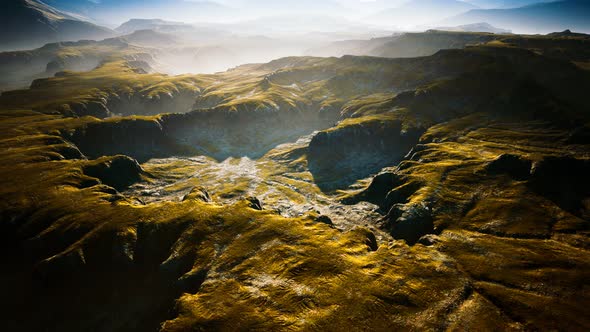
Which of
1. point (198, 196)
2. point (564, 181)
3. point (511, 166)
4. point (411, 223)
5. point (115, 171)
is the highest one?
point (511, 166)

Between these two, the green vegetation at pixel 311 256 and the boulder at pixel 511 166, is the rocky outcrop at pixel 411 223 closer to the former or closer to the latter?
the green vegetation at pixel 311 256

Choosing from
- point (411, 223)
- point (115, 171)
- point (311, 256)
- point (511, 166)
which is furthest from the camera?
point (115, 171)

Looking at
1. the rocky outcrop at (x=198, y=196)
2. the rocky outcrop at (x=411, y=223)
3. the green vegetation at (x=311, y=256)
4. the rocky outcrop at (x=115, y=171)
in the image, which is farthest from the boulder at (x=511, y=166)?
the rocky outcrop at (x=115, y=171)

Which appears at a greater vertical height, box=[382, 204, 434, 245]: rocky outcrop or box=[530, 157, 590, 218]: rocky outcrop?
box=[530, 157, 590, 218]: rocky outcrop

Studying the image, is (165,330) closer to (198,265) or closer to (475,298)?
(198,265)

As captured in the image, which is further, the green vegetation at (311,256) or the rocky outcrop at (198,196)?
the rocky outcrop at (198,196)

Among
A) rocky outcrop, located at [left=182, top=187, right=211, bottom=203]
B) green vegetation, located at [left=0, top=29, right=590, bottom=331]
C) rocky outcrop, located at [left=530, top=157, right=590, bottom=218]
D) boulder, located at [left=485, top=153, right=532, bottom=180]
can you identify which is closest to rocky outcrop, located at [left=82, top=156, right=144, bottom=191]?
green vegetation, located at [left=0, top=29, right=590, bottom=331]

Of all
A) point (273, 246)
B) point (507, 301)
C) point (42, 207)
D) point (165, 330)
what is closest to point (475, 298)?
point (507, 301)

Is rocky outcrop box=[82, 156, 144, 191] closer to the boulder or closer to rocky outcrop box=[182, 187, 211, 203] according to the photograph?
rocky outcrop box=[182, 187, 211, 203]

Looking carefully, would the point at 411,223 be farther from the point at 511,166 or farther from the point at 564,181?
the point at 564,181

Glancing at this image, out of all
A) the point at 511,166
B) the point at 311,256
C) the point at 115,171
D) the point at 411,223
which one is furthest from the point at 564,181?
the point at 115,171

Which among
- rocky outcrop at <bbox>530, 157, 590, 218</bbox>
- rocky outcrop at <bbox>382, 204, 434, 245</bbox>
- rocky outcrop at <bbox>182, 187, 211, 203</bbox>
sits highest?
rocky outcrop at <bbox>530, 157, 590, 218</bbox>
